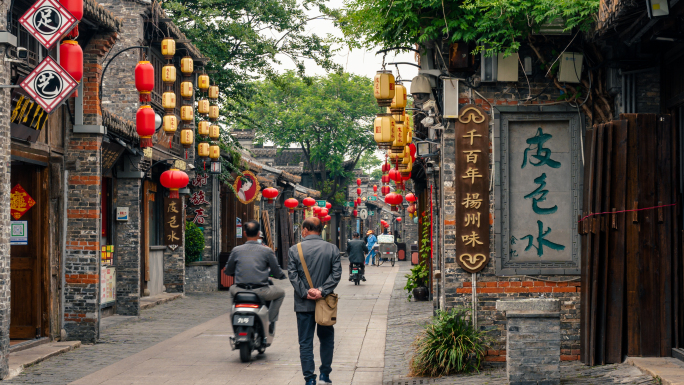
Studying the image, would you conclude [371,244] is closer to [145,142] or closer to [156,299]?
[156,299]

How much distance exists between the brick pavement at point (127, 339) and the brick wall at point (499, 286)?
4657mm

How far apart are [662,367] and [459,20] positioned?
173 inches

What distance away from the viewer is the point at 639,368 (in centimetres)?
732

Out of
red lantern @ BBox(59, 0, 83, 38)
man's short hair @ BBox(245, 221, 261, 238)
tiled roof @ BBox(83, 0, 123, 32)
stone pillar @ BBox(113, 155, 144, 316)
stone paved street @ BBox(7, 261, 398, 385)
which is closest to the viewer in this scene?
stone paved street @ BBox(7, 261, 398, 385)

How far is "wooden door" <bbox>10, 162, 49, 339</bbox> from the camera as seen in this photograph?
35.3ft

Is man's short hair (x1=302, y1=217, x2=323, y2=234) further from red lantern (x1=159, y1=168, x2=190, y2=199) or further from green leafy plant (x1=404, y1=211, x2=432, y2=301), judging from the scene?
red lantern (x1=159, y1=168, x2=190, y2=199)

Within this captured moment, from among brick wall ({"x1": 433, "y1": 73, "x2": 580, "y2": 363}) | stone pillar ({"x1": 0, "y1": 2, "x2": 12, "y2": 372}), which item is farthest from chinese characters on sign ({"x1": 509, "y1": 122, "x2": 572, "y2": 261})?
stone pillar ({"x1": 0, "y1": 2, "x2": 12, "y2": 372})

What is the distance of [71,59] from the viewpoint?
9.59 m

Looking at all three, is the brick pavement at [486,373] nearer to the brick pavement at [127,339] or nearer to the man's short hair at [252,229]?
the man's short hair at [252,229]

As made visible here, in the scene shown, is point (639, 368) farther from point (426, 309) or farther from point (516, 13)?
point (426, 309)

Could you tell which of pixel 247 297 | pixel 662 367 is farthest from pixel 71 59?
pixel 662 367

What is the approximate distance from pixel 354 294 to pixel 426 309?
5.12m

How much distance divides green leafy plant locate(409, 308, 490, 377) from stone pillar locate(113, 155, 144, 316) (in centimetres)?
816

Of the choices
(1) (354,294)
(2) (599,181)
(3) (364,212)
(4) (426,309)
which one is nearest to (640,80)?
(2) (599,181)
